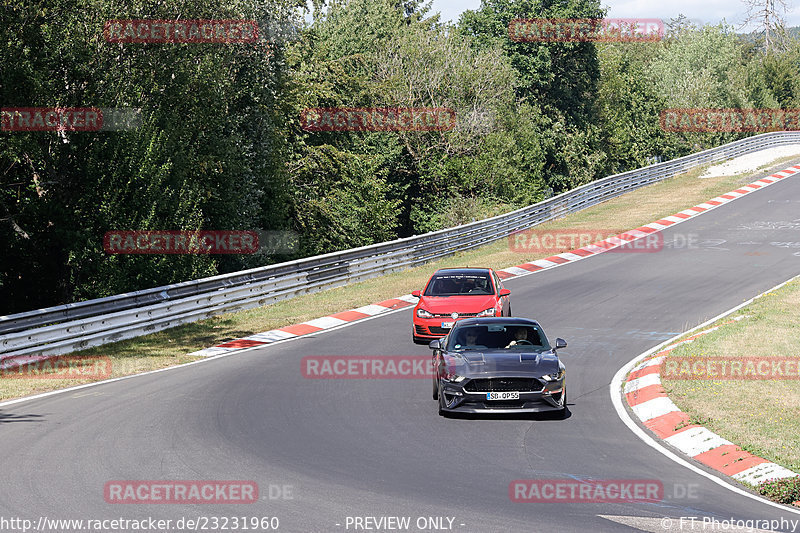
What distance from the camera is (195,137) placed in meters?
27.7

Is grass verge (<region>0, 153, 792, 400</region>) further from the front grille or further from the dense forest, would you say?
the front grille

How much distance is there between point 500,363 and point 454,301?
267 inches

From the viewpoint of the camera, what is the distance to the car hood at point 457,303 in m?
18.7

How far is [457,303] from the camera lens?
19.0 meters

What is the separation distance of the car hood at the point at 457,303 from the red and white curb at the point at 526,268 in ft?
11.6

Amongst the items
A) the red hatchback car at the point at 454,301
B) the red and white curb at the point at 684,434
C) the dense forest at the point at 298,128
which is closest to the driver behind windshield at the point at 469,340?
the red and white curb at the point at 684,434

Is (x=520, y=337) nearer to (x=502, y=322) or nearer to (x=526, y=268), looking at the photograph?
(x=502, y=322)

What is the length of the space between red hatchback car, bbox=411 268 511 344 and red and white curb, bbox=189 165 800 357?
329 cm

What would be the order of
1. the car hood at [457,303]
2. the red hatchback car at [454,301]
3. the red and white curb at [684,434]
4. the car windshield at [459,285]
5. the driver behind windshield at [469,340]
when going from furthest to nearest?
the car windshield at [459,285]
the car hood at [457,303]
the red hatchback car at [454,301]
the driver behind windshield at [469,340]
the red and white curb at [684,434]

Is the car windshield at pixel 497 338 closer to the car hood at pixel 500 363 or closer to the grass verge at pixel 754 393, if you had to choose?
the car hood at pixel 500 363

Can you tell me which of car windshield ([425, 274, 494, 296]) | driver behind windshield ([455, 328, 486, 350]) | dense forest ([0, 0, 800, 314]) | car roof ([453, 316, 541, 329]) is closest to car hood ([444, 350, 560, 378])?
Answer: driver behind windshield ([455, 328, 486, 350])

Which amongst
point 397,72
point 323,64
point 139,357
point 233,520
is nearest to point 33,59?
point 139,357

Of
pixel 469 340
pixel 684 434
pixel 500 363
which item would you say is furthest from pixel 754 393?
pixel 469 340

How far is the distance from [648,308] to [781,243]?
13159 mm
